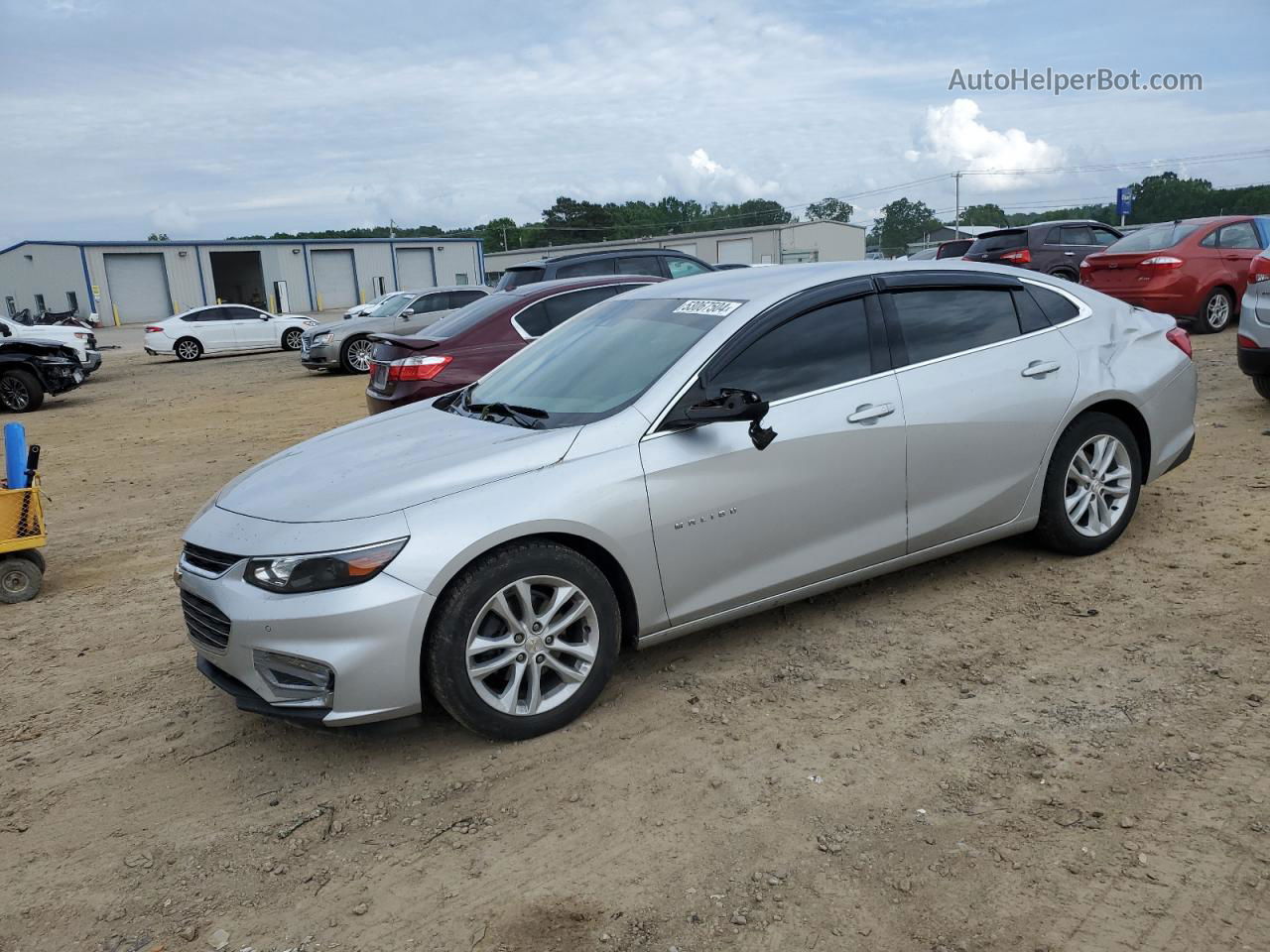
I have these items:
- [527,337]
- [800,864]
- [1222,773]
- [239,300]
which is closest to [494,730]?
[800,864]

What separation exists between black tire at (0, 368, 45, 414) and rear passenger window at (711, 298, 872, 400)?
15.6 meters

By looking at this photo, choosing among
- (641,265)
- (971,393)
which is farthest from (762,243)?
(971,393)

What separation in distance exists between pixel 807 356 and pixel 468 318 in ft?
17.1

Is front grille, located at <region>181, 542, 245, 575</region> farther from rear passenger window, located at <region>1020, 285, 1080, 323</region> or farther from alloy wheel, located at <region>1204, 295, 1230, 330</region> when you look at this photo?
alloy wheel, located at <region>1204, 295, 1230, 330</region>

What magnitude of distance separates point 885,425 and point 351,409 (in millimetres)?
10360

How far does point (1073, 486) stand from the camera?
199 inches

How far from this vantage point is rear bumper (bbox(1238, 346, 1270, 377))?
7.64 meters

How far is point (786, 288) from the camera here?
443cm

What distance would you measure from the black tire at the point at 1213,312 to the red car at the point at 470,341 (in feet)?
27.2

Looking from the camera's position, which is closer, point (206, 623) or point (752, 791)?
point (752, 791)

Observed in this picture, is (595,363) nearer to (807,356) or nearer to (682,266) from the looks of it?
(807,356)

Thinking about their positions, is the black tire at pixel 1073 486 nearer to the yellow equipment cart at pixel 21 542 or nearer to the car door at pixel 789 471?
the car door at pixel 789 471

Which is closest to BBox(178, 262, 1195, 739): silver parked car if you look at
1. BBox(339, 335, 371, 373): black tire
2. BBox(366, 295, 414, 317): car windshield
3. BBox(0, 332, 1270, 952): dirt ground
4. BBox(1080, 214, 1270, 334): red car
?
BBox(0, 332, 1270, 952): dirt ground

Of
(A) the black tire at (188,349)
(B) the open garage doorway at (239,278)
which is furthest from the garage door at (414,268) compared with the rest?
(A) the black tire at (188,349)
